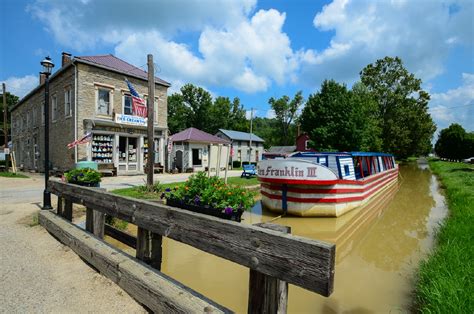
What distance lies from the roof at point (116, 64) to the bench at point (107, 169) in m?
6.08

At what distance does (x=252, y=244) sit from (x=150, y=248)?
1.81 meters

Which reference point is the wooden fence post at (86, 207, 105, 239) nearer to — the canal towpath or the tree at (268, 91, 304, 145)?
the canal towpath

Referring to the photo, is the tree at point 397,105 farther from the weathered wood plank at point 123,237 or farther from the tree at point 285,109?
the weathered wood plank at point 123,237

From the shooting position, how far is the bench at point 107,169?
645 inches

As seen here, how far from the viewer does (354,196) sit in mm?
9359

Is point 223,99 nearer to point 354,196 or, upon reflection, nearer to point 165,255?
point 354,196

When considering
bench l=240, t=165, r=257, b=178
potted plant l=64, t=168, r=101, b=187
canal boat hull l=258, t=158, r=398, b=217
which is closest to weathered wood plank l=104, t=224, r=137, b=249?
potted plant l=64, t=168, r=101, b=187

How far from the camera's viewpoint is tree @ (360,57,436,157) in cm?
3759

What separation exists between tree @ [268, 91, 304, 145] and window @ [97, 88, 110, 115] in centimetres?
4593

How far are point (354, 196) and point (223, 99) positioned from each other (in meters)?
43.8

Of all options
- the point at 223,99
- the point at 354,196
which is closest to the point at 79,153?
the point at 354,196

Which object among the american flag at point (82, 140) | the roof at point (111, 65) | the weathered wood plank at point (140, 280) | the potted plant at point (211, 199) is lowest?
the weathered wood plank at point (140, 280)

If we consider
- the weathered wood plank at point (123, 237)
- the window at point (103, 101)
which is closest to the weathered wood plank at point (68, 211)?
the weathered wood plank at point (123, 237)

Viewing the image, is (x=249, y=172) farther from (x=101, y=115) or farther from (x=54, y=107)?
(x=54, y=107)
